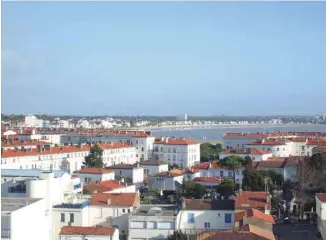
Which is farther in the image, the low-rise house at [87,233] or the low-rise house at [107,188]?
the low-rise house at [107,188]

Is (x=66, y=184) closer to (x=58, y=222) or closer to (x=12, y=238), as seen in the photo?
(x=58, y=222)

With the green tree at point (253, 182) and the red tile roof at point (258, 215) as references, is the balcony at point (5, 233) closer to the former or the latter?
the red tile roof at point (258, 215)

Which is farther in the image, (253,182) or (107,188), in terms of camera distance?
(253,182)

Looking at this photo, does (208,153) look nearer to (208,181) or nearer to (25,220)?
(208,181)

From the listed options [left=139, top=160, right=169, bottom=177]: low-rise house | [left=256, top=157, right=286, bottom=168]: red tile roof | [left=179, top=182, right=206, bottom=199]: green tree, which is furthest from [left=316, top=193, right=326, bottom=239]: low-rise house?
[left=139, top=160, right=169, bottom=177]: low-rise house

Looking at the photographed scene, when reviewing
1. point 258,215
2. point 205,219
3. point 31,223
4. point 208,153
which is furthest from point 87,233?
point 208,153

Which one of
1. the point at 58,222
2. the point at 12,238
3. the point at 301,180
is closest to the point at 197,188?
the point at 301,180

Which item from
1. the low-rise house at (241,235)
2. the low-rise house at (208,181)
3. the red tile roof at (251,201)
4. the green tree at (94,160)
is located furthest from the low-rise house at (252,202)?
the green tree at (94,160)
